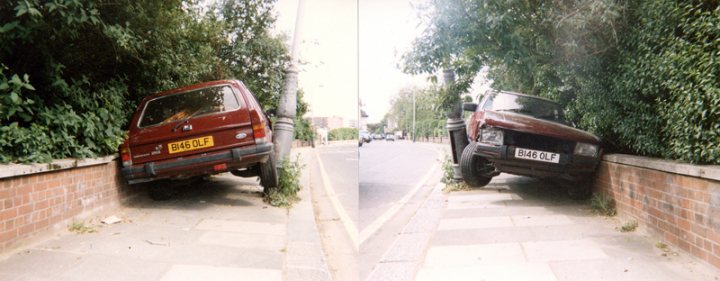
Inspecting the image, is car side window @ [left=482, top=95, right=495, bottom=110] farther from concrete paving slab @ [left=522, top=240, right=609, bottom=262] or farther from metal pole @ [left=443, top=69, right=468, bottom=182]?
concrete paving slab @ [left=522, top=240, right=609, bottom=262]

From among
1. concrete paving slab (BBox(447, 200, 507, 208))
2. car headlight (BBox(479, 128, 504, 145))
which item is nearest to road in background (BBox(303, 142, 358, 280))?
concrete paving slab (BBox(447, 200, 507, 208))

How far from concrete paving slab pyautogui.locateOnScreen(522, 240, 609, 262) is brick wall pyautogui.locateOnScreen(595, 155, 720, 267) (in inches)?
17.6

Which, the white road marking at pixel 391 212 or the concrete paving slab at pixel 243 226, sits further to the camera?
the concrete paving slab at pixel 243 226

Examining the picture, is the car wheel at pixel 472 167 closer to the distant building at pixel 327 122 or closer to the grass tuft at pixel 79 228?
the distant building at pixel 327 122

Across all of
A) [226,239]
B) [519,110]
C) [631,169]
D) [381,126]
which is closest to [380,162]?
[381,126]

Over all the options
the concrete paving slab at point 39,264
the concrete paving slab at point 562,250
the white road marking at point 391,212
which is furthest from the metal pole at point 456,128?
the concrete paving slab at point 39,264

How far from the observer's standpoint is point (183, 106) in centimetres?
363

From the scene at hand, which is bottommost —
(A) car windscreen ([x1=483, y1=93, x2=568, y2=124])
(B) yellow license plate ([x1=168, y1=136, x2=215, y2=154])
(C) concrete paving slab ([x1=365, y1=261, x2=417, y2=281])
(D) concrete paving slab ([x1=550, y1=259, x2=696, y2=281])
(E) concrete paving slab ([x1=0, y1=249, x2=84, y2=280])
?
(C) concrete paving slab ([x1=365, y1=261, x2=417, y2=281])

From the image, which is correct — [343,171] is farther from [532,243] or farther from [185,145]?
[532,243]

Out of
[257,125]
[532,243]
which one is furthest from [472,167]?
[257,125]

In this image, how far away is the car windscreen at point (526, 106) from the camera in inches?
114

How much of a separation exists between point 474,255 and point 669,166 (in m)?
1.30

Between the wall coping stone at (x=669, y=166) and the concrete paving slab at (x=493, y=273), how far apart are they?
37.5 inches

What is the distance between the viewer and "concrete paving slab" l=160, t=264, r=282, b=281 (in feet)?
7.84
